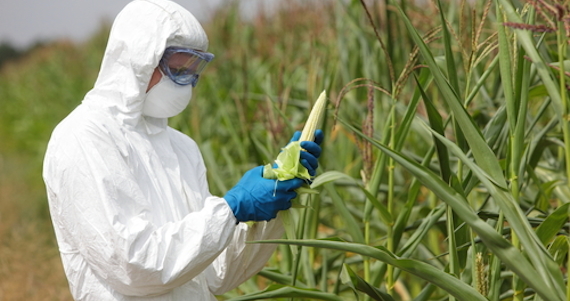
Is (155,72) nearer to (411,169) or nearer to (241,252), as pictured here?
(241,252)

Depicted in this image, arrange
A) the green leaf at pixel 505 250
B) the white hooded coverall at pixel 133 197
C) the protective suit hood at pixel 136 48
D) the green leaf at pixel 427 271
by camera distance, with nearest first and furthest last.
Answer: the green leaf at pixel 505 250 → the green leaf at pixel 427 271 → the white hooded coverall at pixel 133 197 → the protective suit hood at pixel 136 48

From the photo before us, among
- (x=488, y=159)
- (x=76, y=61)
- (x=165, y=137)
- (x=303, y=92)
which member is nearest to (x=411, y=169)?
(x=488, y=159)

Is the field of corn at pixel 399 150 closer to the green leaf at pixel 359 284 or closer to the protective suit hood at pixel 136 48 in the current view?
the green leaf at pixel 359 284

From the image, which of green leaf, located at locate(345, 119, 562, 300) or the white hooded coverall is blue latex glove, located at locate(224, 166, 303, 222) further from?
green leaf, located at locate(345, 119, 562, 300)

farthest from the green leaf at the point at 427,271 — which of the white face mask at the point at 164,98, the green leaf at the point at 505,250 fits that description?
the white face mask at the point at 164,98

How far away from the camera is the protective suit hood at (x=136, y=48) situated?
1.49m

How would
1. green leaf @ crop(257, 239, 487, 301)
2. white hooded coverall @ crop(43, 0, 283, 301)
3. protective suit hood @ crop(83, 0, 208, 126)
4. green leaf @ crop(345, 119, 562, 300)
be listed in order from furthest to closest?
protective suit hood @ crop(83, 0, 208, 126)
white hooded coverall @ crop(43, 0, 283, 301)
green leaf @ crop(257, 239, 487, 301)
green leaf @ crop(345, 119, 562, 300)

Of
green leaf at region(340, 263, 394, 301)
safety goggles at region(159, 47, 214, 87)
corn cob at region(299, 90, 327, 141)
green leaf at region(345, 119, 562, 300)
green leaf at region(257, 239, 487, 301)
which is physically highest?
safety goggles at region(159, 47, 214, 87)

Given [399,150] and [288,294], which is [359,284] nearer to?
[288,294]

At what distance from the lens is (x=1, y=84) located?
12055mm

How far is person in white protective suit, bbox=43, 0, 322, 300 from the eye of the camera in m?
1.37

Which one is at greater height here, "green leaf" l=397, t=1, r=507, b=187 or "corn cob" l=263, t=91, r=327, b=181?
"green leaf" l=397, t=1, r=507, b=187

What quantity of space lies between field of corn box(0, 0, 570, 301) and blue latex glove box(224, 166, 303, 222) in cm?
7

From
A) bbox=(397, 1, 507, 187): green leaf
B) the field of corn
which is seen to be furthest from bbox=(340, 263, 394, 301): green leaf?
bbox=(397, 1, 507, 187): green leaf
